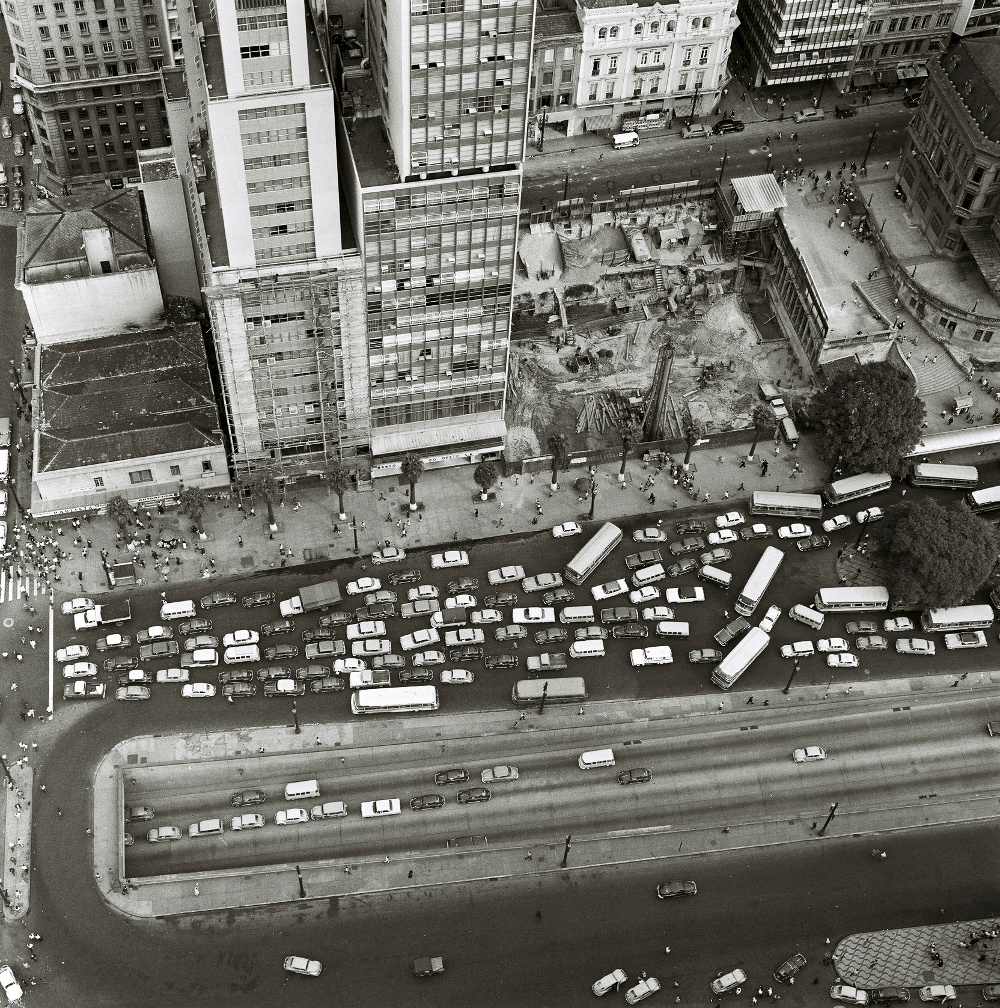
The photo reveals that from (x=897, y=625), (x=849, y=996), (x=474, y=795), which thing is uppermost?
(x=897, y=625)

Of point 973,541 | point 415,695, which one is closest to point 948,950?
point 973,541

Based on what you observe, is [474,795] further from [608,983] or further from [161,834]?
[161,834]

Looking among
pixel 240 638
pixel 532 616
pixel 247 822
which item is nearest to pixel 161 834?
pixel 247 822

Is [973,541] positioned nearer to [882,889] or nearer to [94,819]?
[882,889]

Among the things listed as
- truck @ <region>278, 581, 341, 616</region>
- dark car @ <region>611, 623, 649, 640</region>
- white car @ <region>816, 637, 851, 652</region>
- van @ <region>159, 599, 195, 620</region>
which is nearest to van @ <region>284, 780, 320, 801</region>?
truck @ <region>278, 581, 341, 616</region>

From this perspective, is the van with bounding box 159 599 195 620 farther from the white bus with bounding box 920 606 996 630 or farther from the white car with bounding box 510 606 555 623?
the white bus with bounding box 920 606 996 630

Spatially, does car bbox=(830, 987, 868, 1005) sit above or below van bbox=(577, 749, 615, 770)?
below

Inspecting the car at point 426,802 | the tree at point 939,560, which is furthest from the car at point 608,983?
the tree at point 939,560
